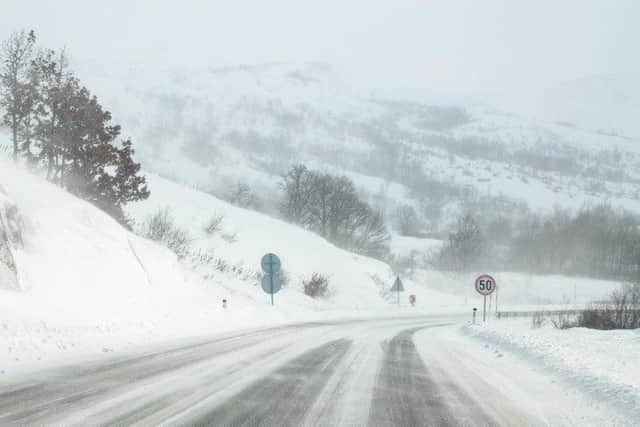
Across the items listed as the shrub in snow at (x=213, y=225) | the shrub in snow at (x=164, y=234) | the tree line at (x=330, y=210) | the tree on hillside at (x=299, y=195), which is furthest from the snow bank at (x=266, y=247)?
the tree on hillside at (x=299, y=195)

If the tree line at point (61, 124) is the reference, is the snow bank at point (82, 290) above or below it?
below

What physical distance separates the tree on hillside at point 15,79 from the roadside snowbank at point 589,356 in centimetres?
2224

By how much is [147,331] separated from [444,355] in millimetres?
7344

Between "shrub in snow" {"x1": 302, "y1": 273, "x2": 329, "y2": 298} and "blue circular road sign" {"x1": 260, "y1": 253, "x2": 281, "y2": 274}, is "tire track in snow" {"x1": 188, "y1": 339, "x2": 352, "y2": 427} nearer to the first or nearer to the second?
"blue circular road sign" {"x1": 260, "y1": 253, "x2": 281, "y2": 274}

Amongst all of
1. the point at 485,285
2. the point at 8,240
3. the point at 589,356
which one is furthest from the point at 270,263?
the point at 589,356

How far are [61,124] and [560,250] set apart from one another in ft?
322

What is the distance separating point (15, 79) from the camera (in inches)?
1101

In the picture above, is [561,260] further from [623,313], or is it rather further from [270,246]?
[623,313]

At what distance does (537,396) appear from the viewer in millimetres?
8531

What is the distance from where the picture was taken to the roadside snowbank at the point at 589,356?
831cm

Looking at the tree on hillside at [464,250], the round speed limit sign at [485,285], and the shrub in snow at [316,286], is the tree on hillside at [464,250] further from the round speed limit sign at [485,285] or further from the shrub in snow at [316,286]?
the round speed limit sign at [485,285]

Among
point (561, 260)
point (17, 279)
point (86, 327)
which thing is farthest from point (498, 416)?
point (561, 260)

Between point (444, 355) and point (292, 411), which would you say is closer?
point (292, 411)

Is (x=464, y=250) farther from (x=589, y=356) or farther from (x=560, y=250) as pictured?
(x=589, y=356)
